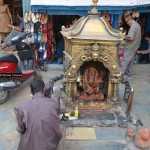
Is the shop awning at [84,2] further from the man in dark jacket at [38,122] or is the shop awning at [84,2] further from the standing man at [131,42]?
the man in dark jacket at [38,122]

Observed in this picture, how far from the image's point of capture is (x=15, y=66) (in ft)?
20.8

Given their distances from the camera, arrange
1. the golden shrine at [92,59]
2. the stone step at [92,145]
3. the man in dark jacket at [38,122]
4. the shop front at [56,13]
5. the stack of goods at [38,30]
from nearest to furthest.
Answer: the man in dark jacket at [38,122] < the stone step at [92,145] < the golden shrine at [92,59] < the shop front at [56,13] < the stack of goods at [38,30]

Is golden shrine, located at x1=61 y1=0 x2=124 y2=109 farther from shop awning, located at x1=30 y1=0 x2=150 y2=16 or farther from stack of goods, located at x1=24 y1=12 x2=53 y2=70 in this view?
stack of goods, located at x1=24 y1=12 x2=53 y2=70

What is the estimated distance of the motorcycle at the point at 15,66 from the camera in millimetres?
6062

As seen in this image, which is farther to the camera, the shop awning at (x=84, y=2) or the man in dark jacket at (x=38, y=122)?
the shop awning at (x=84, y=2)

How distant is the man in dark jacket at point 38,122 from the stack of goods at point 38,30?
4620mm

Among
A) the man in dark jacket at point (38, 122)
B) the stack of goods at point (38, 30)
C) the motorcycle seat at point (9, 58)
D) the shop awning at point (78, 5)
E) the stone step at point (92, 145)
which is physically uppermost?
the shop awning at point (78, 5)

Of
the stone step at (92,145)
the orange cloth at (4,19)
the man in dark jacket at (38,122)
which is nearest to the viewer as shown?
the man in dark jacket at (38,122)

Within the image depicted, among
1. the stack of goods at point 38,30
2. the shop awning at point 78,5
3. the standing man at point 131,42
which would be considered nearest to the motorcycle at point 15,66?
the stack of goods at point 38,30

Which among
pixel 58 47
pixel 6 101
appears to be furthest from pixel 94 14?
pixel 58 47

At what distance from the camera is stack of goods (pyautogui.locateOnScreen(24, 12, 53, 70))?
25.6 ft

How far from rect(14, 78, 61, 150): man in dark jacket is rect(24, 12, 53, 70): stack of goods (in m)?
4.62

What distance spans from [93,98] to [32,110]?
2.54 meters

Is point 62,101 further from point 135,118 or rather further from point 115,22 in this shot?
point 115,22
